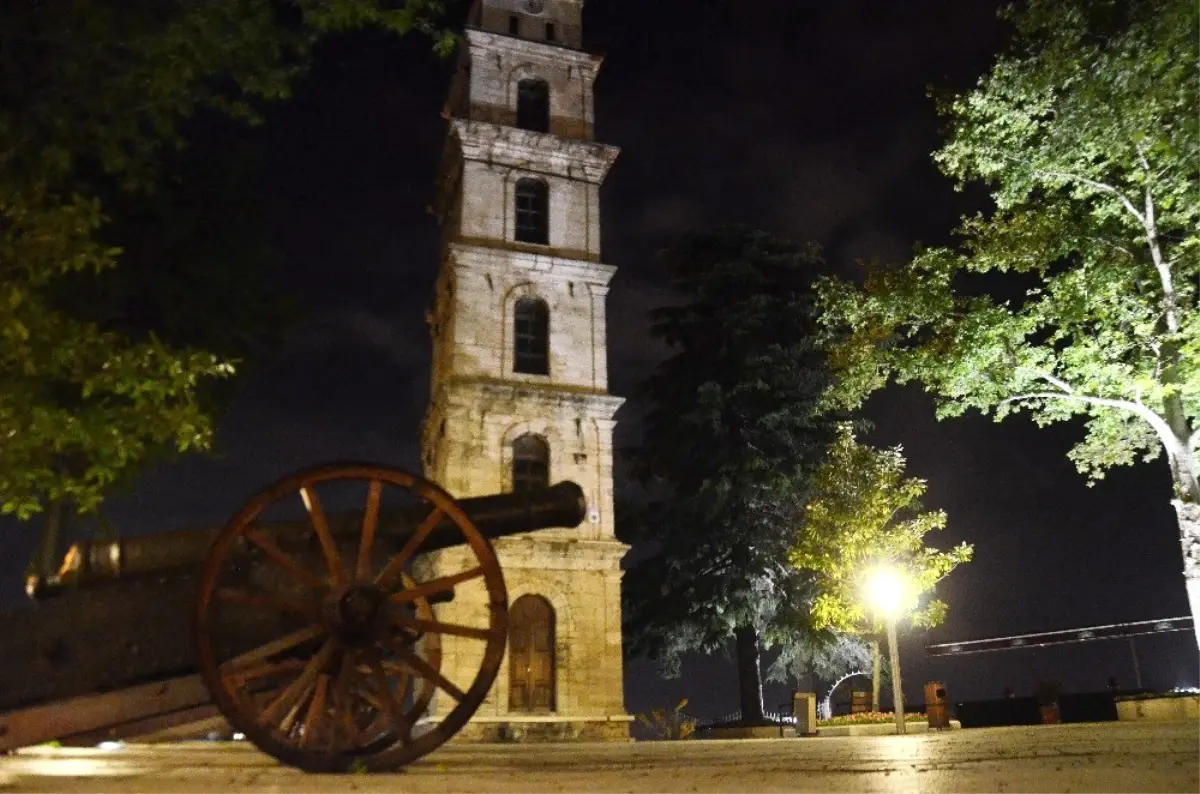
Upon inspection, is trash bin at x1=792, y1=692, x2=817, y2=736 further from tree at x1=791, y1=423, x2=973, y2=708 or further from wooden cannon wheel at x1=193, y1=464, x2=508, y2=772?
wooden cannon wheel at x1=193, y1=464, x2=508, y2=772

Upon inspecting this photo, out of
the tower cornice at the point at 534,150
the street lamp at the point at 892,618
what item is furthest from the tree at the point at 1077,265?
the tower cornice at the point at 534,150

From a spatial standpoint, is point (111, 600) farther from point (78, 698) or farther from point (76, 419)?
point (76, 419)

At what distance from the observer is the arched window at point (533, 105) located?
86.2 ft

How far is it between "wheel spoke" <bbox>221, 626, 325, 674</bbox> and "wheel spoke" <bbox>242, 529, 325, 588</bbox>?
26 centimetres

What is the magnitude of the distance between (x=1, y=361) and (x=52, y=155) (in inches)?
116

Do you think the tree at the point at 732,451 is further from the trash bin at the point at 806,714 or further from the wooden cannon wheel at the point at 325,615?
the wooden cannon wheel at the point at 325,615

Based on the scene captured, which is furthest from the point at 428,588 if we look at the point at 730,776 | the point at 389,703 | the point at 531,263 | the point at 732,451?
the point at 732,451

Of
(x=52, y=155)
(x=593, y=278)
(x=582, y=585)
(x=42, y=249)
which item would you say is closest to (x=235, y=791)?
(x=52, y=155)

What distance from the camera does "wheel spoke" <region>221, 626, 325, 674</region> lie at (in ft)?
17.6

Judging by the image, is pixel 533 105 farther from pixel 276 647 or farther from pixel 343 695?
pixel 343 695

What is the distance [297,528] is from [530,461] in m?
17.3

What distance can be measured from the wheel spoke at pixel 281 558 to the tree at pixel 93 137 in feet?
15.8

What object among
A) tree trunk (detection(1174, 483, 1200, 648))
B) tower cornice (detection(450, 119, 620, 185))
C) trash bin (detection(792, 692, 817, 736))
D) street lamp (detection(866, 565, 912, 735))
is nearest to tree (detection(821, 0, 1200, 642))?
tree trunk (detection(1174, 483, 1200, 648))

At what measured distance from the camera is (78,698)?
5309 mm
